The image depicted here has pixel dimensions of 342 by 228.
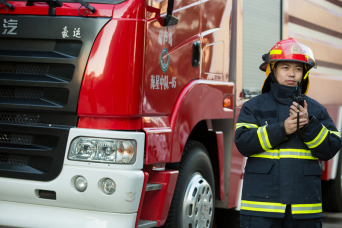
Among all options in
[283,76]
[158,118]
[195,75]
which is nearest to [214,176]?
[195,75]

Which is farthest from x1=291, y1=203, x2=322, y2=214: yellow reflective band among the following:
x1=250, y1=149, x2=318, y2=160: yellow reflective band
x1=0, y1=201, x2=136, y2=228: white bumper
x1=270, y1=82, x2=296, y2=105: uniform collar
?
x1=0, y1=201, x2=136, y2=228: white bumper

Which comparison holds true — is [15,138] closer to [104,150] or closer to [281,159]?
[104,150]

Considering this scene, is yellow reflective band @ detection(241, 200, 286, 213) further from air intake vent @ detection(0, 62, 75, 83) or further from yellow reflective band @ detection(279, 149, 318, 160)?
air intake vent @ detection(0, 62, 75, 83)

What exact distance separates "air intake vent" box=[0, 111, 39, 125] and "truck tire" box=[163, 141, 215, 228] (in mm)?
1023

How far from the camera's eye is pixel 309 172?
2.74 meters

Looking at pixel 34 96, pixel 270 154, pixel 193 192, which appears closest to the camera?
pixel 270 154

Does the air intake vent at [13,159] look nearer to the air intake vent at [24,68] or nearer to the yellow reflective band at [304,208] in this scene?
the air intake vent at [24,68]

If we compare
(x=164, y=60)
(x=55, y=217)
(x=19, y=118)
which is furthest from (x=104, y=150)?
(x=164, y=60)

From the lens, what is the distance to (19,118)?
3.13 metres

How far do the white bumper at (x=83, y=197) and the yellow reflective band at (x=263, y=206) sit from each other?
0.66 meters

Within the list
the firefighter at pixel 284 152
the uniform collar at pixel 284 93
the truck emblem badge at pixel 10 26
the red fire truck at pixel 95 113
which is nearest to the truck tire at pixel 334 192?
the red fire truck at pixel 95 113

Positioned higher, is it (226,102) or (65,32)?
(65,32)

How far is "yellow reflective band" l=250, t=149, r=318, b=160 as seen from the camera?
276 centimetres

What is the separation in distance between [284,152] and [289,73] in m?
0.51
